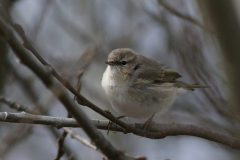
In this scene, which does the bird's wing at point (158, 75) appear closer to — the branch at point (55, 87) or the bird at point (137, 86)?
the bird at point (137, 86)

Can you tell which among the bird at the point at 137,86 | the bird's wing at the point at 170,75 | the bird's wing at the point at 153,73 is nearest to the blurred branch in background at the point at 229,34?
the bird at the point at 137,86

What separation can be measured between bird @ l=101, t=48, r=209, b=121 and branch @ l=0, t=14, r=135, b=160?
6.65 ft

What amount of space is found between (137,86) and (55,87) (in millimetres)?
2666

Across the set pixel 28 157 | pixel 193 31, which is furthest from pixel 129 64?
pixel 28 157

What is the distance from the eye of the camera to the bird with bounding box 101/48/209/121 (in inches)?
158

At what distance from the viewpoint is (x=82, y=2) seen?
761cm

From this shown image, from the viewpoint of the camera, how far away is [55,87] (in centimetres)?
158

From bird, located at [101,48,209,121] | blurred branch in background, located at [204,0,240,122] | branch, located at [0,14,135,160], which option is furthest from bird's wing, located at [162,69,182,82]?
branch, located at [0,14,135,160]

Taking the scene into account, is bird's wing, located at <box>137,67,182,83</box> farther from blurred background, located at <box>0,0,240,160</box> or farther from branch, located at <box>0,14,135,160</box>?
branch, located at <box>0,14,135,160</box>

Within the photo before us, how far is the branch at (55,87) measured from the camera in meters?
1.42

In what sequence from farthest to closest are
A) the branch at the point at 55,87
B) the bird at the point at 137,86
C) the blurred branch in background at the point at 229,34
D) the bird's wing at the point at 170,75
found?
1. the bird's wing at the point at 170,75
2. the bird at the point at 137,86
3. the blurred branch in background at the point at 229,34
4. the branch at the point at 55,87

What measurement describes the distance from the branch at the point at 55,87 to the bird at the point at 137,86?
2027 millimetres

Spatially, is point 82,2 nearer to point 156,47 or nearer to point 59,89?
point 156,47

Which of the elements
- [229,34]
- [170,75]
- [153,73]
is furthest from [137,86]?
[229,34]
